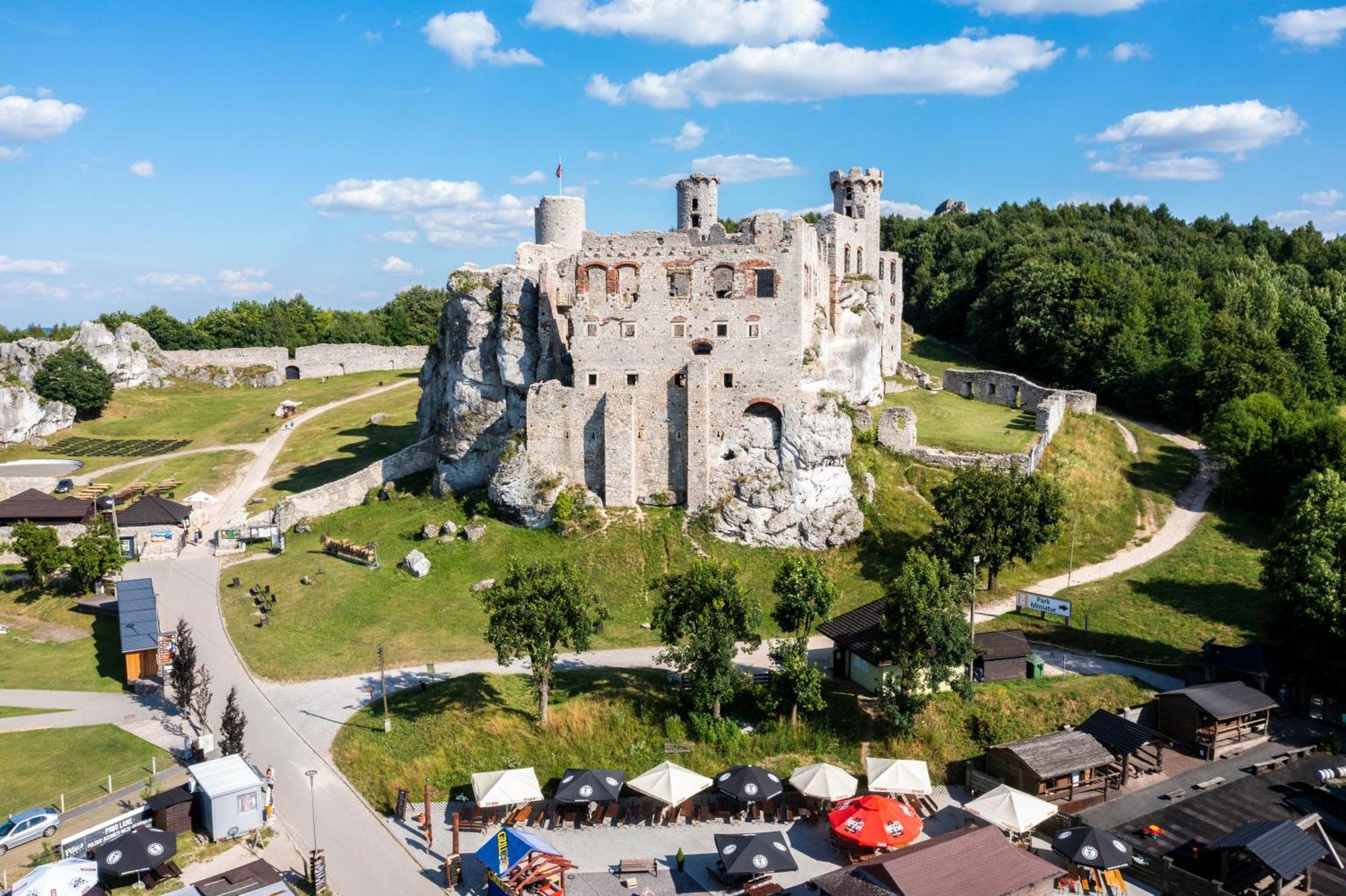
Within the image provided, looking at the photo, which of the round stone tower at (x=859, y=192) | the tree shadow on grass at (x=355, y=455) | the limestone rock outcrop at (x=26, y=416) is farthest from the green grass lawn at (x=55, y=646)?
the round stone tower at (x=859, y=192)

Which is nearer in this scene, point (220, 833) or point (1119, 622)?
point (220, 833)

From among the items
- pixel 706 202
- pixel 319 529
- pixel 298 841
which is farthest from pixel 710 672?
pixel 706 202

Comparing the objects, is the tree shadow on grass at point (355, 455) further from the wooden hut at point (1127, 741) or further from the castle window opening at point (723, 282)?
the wooden hut at point (1127, 741)

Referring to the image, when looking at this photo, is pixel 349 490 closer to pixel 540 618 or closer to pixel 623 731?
pixel 540 618

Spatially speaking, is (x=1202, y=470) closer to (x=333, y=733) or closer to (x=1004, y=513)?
(x=1004, y=513)

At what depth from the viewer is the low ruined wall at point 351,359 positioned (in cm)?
10438

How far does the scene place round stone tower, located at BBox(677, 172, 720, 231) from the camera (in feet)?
200

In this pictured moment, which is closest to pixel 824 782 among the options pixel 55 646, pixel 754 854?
pixel 754 854

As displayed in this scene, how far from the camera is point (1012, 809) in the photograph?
2953 cm

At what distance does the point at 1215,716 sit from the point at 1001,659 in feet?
24.9

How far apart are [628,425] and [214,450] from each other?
40595 millimetres

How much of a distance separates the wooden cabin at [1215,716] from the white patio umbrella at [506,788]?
2376cm

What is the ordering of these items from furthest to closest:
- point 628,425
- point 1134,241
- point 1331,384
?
1. point 1134,241
2. point 1331,384
3. point 628,425

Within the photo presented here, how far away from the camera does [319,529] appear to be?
54.3 meters
